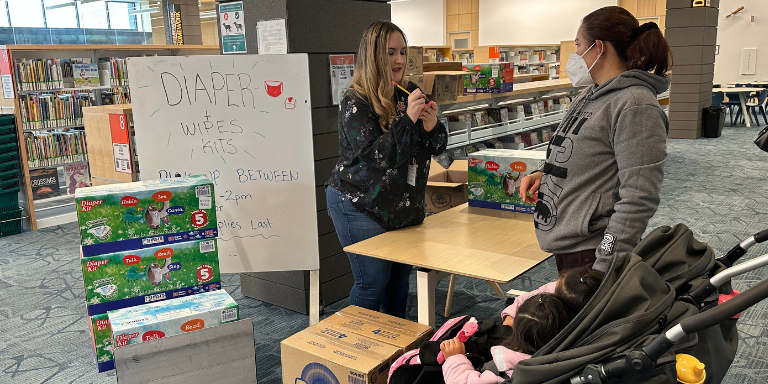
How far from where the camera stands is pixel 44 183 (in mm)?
5812

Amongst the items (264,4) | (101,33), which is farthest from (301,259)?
(101,33)

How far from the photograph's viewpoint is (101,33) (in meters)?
7.98

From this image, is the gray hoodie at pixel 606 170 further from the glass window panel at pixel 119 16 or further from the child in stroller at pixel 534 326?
the glass window panel at pixel 119 16

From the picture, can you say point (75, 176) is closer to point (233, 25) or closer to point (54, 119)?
point (54, 119)

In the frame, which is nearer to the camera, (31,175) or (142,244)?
(142,244)

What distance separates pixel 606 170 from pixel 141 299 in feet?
5.99

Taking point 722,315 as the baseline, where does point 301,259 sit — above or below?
below

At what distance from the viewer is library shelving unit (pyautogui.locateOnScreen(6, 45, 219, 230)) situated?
5.49m

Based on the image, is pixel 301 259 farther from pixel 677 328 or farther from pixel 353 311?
pixel 677 328

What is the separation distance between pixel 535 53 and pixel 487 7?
3680mm

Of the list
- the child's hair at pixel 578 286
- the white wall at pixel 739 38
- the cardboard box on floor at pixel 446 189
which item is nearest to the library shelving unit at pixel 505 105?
the cardboard box on floor at pixel 446 189

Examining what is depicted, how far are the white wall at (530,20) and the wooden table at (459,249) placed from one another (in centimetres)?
1540

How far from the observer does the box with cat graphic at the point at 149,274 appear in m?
2.23

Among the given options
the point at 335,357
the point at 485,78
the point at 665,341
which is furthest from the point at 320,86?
the point at 485,78
